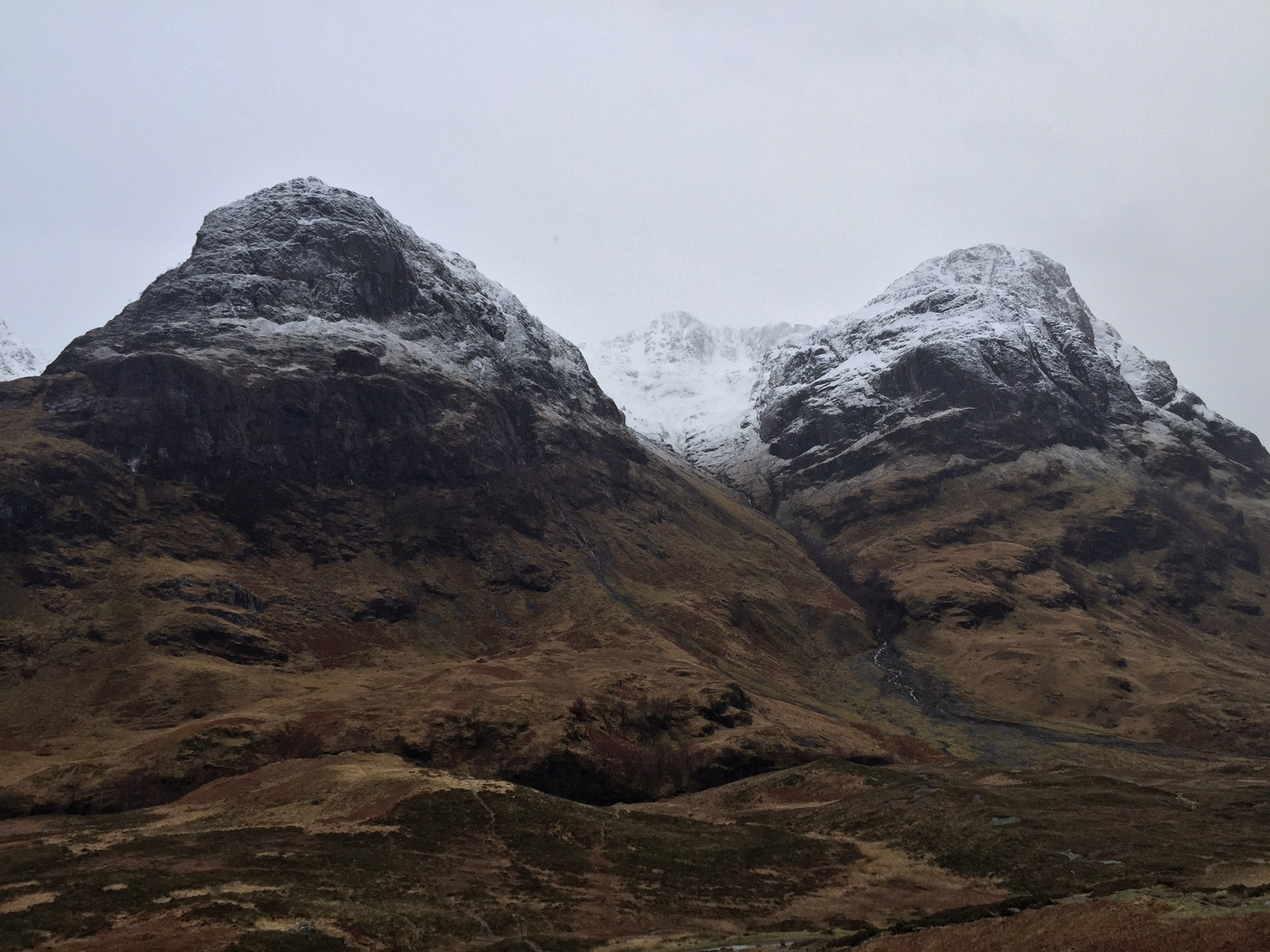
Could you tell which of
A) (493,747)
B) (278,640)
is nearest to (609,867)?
(493,747)

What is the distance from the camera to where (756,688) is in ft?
536

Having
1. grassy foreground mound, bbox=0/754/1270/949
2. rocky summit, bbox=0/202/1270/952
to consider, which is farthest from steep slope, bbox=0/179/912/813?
grassy foreground mound, bbox=0/754/1270/949

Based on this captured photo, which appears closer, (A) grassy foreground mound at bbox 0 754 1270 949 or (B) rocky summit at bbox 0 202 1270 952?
(A) grassy foreground mound at bbox 0 754 1270 949

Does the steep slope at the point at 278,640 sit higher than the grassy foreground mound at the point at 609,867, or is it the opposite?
the steep slope at the point at 278,640

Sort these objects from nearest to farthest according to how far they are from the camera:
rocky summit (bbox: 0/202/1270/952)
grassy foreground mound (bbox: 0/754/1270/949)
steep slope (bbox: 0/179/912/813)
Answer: grassy foreground mound (bbox: 0/754/1270/949) < rocky summit (bbox: 0/202/1270/952) < steep slope (bbox: 0/179/912/813)

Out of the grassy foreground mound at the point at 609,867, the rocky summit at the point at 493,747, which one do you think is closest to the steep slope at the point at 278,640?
the rocky summit at the point at 493,747

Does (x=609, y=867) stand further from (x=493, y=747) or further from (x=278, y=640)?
(x=278, y=640)

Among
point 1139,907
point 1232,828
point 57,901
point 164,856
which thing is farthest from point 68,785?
point 1232,828

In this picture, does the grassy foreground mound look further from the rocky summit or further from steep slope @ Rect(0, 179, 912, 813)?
steep slope @ Rect(0, 179, 912, 813)

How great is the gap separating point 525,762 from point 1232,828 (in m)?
75.0

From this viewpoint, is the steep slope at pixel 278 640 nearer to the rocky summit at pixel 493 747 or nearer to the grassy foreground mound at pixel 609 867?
the rocky summit at pixel 493 747

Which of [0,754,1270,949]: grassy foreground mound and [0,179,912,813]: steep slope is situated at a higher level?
[0,179,912,813]: steep slope

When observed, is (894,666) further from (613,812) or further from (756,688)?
(613,812)

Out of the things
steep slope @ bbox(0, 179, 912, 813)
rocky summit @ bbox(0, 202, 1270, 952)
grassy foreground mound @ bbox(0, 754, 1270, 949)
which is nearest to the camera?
grassy foreground mound @ bbox(0, 754, 1270, 949)
